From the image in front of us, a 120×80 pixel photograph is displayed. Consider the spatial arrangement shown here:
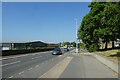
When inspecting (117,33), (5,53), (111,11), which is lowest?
(5,53)

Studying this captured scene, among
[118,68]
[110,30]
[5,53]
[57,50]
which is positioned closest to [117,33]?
[110,30]

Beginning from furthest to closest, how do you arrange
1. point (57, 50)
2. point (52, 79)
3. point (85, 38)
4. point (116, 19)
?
point (85, 38) < point (57, 50) < point (116, 19) < point (52, 79)

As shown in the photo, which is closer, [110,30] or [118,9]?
[118,9]

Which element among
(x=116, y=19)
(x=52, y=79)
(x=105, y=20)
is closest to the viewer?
(x=52, y=79)

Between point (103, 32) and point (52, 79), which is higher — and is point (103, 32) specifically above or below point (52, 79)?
above

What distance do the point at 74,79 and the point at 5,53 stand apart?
133ft

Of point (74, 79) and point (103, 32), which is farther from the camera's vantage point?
point (103, 32)

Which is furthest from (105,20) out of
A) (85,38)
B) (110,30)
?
(85,38)

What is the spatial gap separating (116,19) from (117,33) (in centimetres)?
453

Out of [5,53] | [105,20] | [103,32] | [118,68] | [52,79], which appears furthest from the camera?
[5,53]

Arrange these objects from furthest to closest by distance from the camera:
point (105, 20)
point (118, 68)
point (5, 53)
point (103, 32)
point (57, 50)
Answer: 1. point (57, 50)
2. point (5, 53)
3. point (103, 32)
4. point (105, 20)
5. point (118, 68)

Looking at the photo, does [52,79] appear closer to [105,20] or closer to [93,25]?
[105,20]

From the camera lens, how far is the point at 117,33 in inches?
1435

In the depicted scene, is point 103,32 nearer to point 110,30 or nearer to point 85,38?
point 110,30
